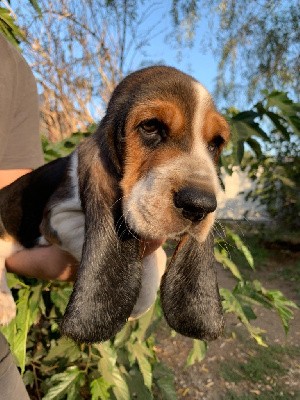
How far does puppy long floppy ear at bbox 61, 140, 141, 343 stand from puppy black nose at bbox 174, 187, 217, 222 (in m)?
0.30

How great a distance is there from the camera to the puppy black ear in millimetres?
1679

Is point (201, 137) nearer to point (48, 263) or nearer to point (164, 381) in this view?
point (48, 263)

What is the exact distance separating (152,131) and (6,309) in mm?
1043

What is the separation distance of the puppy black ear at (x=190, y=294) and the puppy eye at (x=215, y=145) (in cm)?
33

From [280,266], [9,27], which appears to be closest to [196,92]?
[9,27]

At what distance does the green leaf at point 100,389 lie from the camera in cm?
221

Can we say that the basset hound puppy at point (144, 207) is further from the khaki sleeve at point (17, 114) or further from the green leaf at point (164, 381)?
the green leaf at point (164, 381)

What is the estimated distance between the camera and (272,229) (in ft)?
32.4

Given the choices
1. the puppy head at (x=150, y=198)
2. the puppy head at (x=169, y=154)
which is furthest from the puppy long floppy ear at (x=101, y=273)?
the puppy head at (x=169, y=154)

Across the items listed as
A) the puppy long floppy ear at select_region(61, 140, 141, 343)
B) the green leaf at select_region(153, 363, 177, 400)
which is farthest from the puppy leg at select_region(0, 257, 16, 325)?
the green leaf at select_region(153, 363, 177, 400)

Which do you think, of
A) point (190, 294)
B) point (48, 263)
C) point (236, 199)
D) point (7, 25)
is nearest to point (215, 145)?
point (190, 294)

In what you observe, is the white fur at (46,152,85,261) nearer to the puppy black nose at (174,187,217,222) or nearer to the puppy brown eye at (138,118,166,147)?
the puppy brown eye at (138,118,166,147)

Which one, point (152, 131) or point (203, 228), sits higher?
point (152, 131)

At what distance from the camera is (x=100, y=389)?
2250mm
